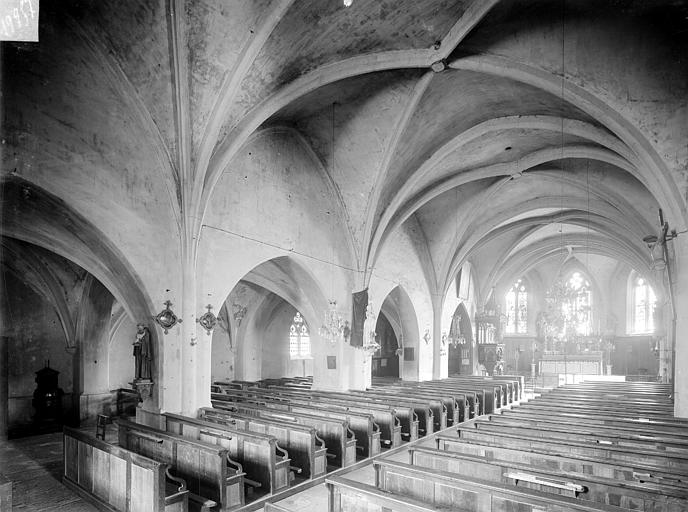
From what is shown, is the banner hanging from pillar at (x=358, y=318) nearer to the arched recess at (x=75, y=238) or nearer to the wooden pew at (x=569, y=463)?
the arched recess at (x=75, y=238)

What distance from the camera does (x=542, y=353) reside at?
33375 mm

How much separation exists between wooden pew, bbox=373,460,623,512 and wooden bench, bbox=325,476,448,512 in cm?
59

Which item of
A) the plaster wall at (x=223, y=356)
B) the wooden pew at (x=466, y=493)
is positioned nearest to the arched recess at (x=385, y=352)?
the plaster wall at (x=223, y=356)

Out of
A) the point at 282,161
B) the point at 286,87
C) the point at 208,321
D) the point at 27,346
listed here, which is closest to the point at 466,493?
the point at 208,321

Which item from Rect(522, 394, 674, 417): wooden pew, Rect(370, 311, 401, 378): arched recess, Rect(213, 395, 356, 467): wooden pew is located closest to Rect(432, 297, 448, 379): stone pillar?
Rect(370, 311, 401, 378): arched recess

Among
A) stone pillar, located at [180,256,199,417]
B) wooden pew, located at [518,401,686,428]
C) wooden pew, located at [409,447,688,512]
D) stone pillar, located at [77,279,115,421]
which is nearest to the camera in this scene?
wooden pew, located at [409,447,688,512]

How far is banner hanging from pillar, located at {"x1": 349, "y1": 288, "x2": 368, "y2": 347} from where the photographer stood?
54.1ft

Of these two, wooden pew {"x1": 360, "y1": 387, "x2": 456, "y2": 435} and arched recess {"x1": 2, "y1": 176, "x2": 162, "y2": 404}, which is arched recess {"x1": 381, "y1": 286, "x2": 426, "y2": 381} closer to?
wooden pew {"x1": 360, "y1": 387, "x2": 456, "y2": 435}

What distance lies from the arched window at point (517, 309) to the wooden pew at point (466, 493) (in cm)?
3196

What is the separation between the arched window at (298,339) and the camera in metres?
24.1

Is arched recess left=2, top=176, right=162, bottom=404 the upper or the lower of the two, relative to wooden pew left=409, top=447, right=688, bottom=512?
upper

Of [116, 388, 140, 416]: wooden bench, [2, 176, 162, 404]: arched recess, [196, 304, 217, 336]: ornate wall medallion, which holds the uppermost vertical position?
[2, 176, 162, 404]: arched recess

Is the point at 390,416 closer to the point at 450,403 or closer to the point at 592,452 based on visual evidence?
the point at 450,403

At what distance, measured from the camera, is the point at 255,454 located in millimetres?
7785
